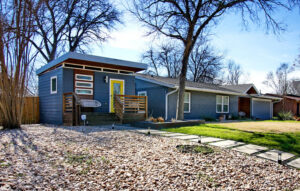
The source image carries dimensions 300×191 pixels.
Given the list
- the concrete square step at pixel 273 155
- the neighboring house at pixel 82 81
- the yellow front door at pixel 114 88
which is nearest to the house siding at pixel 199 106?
the neighboring house at pixel 82 81

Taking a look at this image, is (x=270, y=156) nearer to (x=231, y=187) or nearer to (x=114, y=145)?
(x=231, y=187)

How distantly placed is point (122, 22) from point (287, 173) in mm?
18416

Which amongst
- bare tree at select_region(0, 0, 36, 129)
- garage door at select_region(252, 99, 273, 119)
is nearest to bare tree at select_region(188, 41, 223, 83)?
garage door at select_region(252, 99, 273, 119)

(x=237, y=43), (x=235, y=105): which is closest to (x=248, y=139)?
(x=237, y=43)

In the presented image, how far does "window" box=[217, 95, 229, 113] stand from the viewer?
1656 cm

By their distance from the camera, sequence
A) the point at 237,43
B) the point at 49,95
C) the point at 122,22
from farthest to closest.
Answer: the point at 122,22 → the point at 237,43 → the point at 49,95

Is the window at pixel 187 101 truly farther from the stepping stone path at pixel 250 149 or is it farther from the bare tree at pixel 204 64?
the bare tree at pixel 204 64

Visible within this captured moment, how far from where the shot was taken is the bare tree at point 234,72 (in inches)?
1582

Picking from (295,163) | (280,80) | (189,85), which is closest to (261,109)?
(189,85)

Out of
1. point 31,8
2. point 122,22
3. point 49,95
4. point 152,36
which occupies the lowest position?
point 49,95

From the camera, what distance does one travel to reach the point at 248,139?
6160mm

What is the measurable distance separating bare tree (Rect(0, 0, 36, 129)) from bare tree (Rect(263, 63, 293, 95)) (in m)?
30.9

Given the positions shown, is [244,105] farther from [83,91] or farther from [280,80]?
[280,80]

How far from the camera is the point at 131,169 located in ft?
11.3
